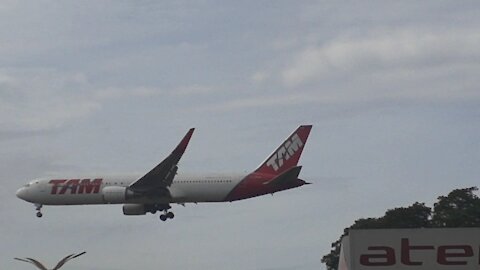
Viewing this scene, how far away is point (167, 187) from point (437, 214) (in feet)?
82.2

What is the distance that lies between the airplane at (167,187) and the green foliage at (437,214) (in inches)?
455

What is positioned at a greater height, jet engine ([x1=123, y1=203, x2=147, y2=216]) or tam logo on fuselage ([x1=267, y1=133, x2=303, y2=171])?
tam logo on fuselage ([x1=267, y1=133, x2=303, y2=171])

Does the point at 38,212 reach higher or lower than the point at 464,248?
higher

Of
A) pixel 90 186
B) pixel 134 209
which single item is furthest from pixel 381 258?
pixel 134 209

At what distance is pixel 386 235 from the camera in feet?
77.2

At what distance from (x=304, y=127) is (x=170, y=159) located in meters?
11.5

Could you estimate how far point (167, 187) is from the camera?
86750mm

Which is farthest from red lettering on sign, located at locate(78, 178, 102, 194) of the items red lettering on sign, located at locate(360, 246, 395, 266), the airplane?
red lettering on sign, located at locate(360, 246, 395, 266)

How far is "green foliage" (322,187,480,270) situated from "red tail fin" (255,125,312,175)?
1000cm

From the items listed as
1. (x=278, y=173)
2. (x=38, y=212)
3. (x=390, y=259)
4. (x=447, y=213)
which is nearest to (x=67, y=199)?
(x=38, y=212)

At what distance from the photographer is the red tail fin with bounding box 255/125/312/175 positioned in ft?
286

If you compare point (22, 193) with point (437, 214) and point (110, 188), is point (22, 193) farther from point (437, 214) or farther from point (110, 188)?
point (437, 214)

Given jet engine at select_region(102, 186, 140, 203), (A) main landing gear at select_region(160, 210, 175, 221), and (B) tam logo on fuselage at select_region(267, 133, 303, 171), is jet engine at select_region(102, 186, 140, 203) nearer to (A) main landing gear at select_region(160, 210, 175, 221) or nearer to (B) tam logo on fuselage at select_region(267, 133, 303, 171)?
(A) main landing gear at select_region(160, 210, 175, 221)

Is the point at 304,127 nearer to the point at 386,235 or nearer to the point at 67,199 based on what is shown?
the point at 67,199
